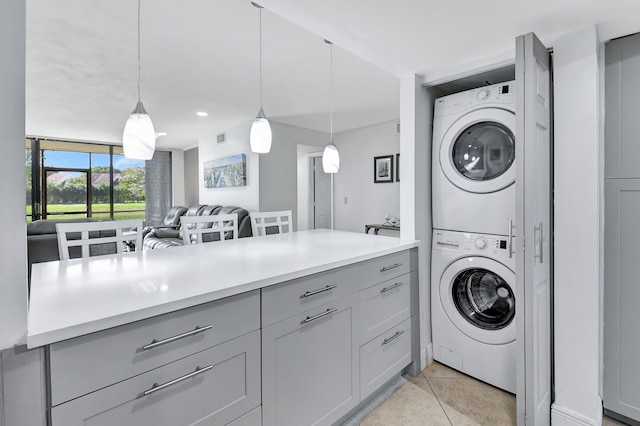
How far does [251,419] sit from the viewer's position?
1.20 m

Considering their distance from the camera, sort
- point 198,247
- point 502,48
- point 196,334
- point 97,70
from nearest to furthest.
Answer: point 196,334
point 502,48
point 198,247
point 97,70

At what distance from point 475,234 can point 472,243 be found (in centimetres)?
6

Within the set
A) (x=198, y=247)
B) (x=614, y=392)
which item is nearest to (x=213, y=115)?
(x=198, y=247)

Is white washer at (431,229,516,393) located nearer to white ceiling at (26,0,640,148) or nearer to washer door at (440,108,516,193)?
washer door at (440,108,516,193)

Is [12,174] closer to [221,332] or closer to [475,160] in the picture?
[221,332]

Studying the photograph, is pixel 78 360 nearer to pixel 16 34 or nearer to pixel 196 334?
pixel 196 334

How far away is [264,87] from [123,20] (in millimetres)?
1442

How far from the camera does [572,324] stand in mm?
1635

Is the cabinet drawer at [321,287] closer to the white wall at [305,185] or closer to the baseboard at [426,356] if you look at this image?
the baseboard at [426,356]

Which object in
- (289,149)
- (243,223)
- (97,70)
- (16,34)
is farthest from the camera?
(289,149)

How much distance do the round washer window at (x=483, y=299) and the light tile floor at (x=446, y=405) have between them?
1.37 feet

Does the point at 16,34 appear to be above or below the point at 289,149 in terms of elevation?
below

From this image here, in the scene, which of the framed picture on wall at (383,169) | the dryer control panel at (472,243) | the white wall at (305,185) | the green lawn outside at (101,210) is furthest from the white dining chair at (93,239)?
the green lawn outside at (101,210)

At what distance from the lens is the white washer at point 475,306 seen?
6.34 feet
